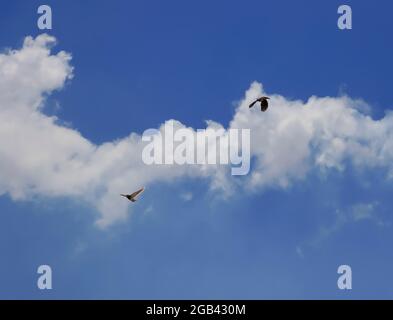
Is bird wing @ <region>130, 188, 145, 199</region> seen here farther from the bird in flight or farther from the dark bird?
the dark bird

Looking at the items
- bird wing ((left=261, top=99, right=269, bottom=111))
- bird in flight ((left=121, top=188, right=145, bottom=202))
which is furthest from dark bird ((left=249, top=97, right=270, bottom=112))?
bird in flight ((left=121, top=188, right=145, bottom=202))

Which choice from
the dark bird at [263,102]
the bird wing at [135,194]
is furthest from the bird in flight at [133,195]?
the dark bird at [263,102]

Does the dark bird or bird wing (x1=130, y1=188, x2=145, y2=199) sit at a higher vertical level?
the dark bird

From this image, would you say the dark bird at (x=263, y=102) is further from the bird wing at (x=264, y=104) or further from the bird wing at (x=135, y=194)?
the bird wing at (x=135, y=194)

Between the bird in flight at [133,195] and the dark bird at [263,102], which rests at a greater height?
the dark bird at [263,102]

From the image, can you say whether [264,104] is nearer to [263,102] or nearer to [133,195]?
[263,102]

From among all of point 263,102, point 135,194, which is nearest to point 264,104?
point 263,102

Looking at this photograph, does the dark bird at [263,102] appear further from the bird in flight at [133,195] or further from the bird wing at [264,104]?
the bird in flight at [133,195]
